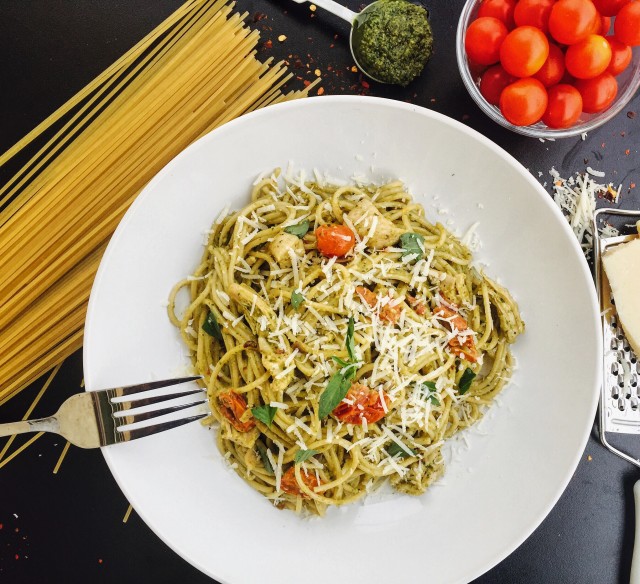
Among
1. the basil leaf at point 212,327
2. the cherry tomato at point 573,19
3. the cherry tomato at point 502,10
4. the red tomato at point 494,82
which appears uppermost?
the cherry tomato at point 502,10

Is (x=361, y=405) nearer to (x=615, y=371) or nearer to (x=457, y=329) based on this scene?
(x=457, y=329)

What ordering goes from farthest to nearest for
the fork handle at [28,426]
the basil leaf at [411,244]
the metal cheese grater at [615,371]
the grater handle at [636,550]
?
the grater handle at [636,550] < the metal cheese grater at [615,371] < the basil leaf at [411,244] < the fork handle at [28,426]

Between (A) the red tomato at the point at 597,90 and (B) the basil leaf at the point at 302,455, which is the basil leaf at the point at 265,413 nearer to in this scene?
(B) the basil leaf at the point at 302,455

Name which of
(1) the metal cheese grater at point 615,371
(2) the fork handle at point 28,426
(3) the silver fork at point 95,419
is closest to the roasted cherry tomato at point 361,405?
(3) the silver fork at point 95,419

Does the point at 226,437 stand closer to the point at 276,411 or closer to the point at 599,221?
the point at 276,411

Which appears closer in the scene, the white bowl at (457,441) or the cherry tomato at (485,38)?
the white bowl at (457,441)

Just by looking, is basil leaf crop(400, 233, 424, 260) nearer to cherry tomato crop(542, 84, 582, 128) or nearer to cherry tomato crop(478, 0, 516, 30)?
cherry tomato crop(542, 84, 582, 128)

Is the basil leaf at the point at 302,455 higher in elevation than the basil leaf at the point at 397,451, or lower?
higher
